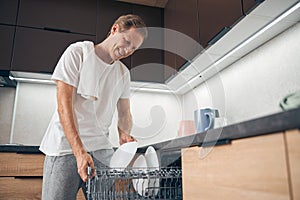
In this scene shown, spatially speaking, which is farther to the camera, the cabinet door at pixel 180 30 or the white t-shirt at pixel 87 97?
the cabinet door at pixel 180 30

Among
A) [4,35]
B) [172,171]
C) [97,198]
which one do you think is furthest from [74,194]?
[4,35]

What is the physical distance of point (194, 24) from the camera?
1.77 m

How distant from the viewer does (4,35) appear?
6.54 ft

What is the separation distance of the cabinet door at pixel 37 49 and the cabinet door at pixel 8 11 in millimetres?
91

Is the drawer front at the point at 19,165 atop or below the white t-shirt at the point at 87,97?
below

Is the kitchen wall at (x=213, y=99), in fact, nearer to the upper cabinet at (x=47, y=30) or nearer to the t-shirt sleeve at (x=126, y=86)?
the t-shirt sleeve at (x=126, y=86)

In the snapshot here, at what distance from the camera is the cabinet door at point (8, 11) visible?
202 cm

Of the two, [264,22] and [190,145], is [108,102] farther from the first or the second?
[264,22]

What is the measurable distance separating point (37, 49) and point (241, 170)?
1891mm

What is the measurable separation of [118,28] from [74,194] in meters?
0.72

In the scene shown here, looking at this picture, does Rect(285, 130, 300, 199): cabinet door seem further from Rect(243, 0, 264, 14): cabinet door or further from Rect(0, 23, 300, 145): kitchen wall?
Rect(243, 0, 264, 14): cabinet door

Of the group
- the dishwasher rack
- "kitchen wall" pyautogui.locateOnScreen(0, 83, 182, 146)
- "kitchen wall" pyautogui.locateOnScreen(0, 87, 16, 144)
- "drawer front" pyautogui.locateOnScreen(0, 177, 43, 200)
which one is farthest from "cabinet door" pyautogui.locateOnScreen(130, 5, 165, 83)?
the dishwasher rack

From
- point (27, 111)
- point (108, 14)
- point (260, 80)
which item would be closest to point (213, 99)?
point (260, 80)

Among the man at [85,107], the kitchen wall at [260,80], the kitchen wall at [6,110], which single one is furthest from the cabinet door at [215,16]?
the kitchen wall at [6,110]
